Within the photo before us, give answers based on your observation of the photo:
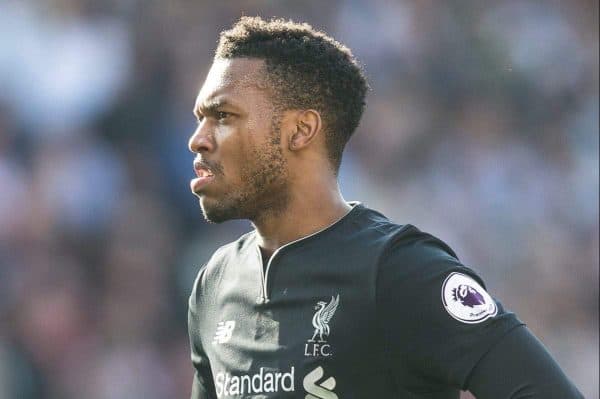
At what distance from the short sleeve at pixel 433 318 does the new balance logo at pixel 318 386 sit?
0.18 m

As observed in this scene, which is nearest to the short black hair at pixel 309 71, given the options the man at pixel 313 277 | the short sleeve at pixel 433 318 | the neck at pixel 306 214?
the man at pixel 313 277

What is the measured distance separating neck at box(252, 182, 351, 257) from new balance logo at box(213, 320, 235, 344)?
0.27 metres

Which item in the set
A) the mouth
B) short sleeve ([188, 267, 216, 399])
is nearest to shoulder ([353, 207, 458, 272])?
the mouth

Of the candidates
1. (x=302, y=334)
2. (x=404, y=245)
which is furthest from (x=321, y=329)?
(x=404, y=245)

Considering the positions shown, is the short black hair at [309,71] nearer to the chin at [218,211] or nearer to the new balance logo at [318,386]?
the chin at [218,211]

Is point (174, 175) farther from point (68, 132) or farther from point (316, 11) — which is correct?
point (316, 11)

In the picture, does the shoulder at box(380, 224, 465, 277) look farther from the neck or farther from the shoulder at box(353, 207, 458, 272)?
the neck

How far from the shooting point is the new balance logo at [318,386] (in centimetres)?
308

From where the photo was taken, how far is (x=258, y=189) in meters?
3.41

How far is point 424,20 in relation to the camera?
9.71 m

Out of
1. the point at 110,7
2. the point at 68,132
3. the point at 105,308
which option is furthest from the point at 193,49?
the point at 105,308

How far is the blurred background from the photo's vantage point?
7.12 meters

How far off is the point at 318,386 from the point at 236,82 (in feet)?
3.18

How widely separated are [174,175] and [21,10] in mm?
1696
